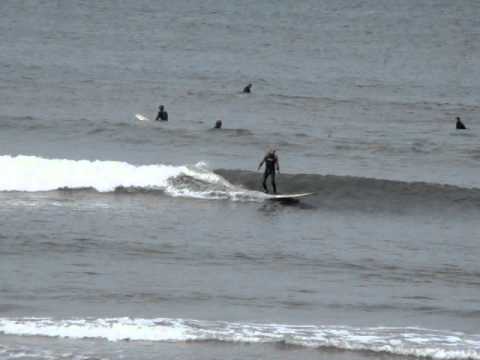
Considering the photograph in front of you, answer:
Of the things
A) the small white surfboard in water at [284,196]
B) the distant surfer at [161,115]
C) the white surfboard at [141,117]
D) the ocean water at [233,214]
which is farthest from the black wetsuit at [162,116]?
the small white surfboard in water at [284,196]

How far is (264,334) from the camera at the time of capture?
62.1 feet

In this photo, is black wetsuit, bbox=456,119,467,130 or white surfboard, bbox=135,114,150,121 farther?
black wetsuit, bbox=456,119,467,130

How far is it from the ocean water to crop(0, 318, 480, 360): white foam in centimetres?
5

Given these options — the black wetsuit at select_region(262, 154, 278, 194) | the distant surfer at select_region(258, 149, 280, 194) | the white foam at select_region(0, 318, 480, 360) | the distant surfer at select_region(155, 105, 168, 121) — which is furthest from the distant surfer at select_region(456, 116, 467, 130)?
the white foam at select_region(0, 318, 480, 360)

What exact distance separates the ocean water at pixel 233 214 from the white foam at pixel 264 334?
0.05 meters

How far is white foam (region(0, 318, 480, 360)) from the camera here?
1845cm

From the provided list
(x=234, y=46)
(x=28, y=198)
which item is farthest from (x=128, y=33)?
(x=28, y=198)

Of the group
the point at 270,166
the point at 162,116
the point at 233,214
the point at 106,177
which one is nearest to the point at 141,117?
the point at 162,116

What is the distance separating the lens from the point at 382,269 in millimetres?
23781

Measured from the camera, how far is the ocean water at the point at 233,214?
63.1 feet

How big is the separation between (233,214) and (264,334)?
1034 cm

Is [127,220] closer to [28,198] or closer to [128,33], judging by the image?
[28,198]

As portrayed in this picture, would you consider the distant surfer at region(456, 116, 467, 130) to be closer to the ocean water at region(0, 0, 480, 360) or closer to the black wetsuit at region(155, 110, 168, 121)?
the ocean water at region(0, 0, 480, 360)

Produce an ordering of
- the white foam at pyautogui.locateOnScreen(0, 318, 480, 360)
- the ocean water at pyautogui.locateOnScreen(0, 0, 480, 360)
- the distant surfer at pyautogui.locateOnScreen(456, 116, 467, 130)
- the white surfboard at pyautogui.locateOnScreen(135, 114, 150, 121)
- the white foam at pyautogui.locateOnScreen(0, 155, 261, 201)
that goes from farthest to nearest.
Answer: the distant surfer at pyautogui.locateOnScreen(456, 116, 467, 130) → the white surfboard at pyautogui.locateOnScreen(135, 114, 150, 121) → the white foam at pyautogui.locateOnScreen(0, 155, 261, 201) → the ocean water at pyautogui.locateOnScreen(0, 0, 480, 360) → the white foam at pyautogui.locateOnScreen(0, 318, 480, 360)
